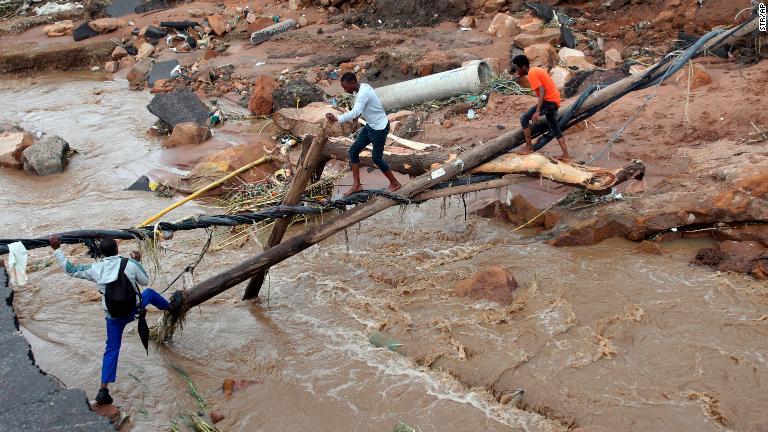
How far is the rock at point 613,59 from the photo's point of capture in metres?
12.3

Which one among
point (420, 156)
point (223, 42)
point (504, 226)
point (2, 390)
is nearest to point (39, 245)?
point (2, 390)

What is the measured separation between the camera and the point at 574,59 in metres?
12.6

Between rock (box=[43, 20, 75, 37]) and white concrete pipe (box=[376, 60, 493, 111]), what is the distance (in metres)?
14.3

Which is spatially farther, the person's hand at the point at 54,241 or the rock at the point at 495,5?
the rock at the point at 495,5

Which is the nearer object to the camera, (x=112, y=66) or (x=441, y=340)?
(x=441, y=340)

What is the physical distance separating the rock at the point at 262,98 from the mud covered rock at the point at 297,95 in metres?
0.19

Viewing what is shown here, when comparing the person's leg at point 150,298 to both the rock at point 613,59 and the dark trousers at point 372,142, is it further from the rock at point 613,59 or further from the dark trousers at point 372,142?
the rock at point 613,59

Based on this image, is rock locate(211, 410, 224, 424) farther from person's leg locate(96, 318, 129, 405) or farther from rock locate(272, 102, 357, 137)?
rock locate(272, 102, 357, 137)

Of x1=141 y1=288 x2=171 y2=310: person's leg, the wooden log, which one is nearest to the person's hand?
x1=141 y1=288 x2=171 y2=310: person's leg

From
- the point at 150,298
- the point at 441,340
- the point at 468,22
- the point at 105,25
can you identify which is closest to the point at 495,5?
the point at 468,22

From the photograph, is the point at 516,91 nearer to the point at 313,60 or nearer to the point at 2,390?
the point at 313,60

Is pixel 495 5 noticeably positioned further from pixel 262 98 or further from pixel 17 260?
pixel 17 260

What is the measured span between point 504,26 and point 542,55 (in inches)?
105

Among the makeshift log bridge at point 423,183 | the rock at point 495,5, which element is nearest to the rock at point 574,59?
the rock at point 495,5
